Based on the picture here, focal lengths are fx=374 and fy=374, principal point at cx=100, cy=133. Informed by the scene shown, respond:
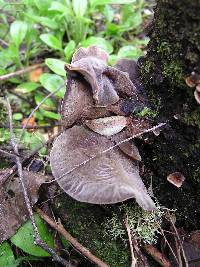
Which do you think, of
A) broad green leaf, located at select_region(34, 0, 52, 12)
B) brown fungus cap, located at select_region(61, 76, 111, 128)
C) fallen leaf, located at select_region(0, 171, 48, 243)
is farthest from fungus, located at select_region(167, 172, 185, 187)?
broad green leaf, located at select_region(34, 0, 52, 12)

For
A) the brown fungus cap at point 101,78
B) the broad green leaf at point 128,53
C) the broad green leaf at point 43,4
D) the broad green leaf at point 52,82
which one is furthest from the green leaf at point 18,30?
the brown fungus cap at point 101,78

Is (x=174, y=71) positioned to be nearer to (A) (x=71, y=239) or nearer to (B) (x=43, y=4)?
(A) (x=71, y=239)

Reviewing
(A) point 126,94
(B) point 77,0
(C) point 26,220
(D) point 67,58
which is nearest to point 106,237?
(C) point 26,220

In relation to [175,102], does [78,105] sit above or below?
below

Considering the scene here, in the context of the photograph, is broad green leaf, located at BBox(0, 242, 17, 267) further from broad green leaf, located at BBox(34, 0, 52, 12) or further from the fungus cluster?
broad green leaf, located at BBox(34, 0, 52, 12)

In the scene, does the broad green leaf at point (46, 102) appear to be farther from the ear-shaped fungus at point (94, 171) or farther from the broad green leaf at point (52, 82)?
the ear-shaped fungus at point (94, 171)

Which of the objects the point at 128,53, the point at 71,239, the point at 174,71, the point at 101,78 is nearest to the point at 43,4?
the point at 128,53
